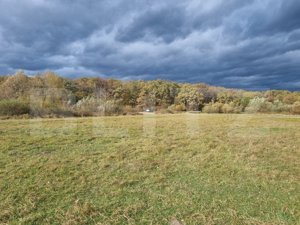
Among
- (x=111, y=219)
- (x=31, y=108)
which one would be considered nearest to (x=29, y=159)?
(x=111, y=219)

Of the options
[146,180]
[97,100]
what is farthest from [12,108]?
[146,180]

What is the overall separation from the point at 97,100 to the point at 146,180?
16145mm

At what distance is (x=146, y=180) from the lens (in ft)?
14.8

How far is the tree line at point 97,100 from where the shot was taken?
16.2 metres

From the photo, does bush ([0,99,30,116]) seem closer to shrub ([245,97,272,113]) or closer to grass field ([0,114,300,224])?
grass field ([0,114,300,224])

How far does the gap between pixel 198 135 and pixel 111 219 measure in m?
5.33

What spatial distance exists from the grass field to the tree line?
31.4 feet

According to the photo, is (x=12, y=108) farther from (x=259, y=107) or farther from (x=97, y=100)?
(x=259, y=107)

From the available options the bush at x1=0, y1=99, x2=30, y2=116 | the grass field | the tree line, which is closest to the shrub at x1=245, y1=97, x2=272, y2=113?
the tree line

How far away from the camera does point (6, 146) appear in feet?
20.1

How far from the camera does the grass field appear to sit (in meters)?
3.41

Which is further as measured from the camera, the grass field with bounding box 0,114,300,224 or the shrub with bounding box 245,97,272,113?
the shrub with bounding box 245,97,272,113

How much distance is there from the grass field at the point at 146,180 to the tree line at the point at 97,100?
9566 millimetres

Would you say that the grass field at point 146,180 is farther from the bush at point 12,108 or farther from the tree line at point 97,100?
the tree line at point 97,100
